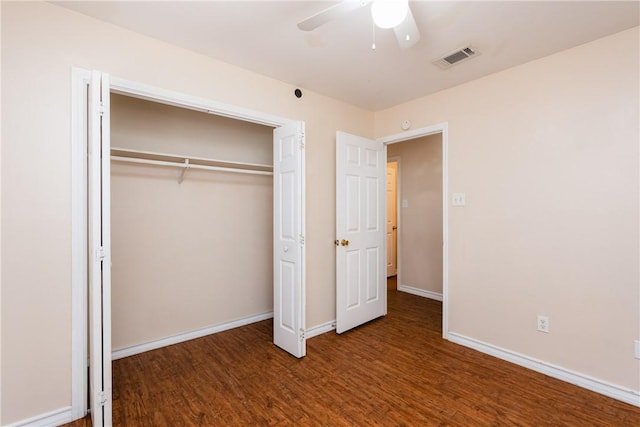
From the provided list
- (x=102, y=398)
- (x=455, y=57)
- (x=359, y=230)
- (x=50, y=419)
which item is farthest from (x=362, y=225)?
(x=50, y=419)

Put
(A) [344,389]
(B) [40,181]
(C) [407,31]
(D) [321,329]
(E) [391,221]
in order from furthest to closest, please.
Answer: (E) [391,221], (D) [321,329], (A) [344,389], (B) [40,181], (C) [407,31]

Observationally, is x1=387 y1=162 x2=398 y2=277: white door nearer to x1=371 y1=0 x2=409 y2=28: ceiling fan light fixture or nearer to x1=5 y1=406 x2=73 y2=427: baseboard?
x1=371 y1=0 x2=409 y2=28: ceiling fan light fixture

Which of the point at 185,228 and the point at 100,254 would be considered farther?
the point at 185,228

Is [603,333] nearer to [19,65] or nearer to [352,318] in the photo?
[352,318]

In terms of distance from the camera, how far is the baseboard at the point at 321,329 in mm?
3108

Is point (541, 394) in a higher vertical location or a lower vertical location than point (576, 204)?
lower

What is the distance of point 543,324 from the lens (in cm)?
246

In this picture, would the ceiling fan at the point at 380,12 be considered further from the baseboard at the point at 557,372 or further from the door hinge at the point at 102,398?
the baseboard at the point at 557,372

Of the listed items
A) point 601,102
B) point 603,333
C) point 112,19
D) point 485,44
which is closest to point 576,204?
point 601,102

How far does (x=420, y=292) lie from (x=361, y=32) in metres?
3.82

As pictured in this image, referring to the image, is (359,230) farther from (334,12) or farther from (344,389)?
(334,12)

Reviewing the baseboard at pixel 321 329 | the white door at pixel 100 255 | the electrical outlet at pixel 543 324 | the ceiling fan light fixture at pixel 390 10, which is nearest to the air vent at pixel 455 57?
the ceiling fan light fixture at pixel 390 10

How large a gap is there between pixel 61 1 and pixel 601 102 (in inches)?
143

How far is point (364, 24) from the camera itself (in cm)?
200
